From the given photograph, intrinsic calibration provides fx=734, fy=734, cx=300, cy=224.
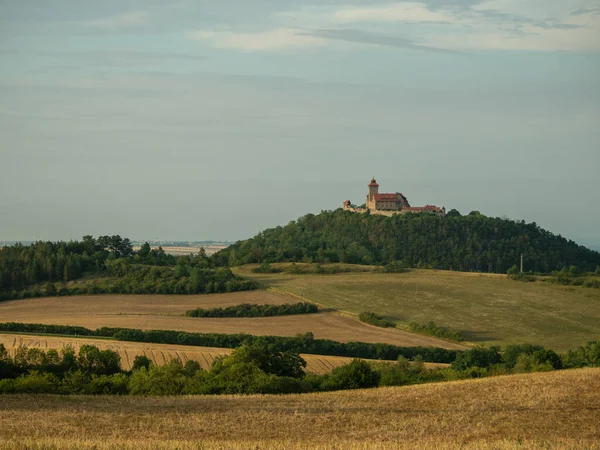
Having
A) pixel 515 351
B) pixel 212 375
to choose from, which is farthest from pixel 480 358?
pixel 212 375

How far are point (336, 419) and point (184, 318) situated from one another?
5307 cm

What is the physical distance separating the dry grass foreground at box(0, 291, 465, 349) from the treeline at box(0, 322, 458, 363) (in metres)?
2.00

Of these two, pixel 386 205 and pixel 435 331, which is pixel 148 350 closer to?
pixel 435 331

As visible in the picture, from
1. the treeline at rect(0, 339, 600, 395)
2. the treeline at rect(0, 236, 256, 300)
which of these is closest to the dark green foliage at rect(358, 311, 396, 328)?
the treeline at rect(0, 236, 256, 300)

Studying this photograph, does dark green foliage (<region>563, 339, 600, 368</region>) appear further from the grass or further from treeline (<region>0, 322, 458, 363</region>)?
treeline (<region>0, 322, 458, 363</region>)

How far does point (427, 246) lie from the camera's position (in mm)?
125938

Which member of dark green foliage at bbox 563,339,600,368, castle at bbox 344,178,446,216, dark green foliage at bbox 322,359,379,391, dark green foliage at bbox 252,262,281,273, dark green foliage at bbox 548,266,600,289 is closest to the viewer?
dark green foliage at bbox 322,359,379,391

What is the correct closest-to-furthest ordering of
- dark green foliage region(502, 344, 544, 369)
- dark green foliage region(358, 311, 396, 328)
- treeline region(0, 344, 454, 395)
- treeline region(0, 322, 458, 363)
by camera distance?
treeline region(0, 344, 454, 395) → dark green foliage region(502, 344, 544, 369) → treeline region(0, 322, 458, 363) → dark green foliage region(358, 311, 396, 328)

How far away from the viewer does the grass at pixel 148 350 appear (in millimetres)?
55438

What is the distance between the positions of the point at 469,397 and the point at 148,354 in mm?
34606

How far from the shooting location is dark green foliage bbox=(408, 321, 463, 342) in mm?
68919

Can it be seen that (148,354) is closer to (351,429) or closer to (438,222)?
(351,429)

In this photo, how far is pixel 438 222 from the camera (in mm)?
134750

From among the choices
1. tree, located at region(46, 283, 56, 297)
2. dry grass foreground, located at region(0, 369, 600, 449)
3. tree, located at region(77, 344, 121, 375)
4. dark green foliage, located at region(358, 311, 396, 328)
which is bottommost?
dark green foliage, located at region(358, 311, 396, 328)
